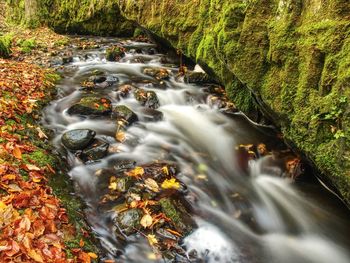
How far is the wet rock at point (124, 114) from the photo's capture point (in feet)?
22.5

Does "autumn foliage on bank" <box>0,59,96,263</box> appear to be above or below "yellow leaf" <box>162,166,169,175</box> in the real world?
above

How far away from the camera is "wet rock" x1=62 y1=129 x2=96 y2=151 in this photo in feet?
18.4

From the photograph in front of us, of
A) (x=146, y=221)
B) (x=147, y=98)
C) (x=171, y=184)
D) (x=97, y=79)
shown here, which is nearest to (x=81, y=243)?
(x=146, y=221)

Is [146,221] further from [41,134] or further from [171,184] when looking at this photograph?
[41,134]

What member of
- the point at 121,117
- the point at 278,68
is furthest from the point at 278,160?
the point at 121,117

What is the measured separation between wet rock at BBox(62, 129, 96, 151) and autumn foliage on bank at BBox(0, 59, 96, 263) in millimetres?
472

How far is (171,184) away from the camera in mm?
4934

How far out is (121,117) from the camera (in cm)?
693

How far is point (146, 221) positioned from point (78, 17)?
15.1 m

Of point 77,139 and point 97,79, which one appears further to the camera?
point 97,79

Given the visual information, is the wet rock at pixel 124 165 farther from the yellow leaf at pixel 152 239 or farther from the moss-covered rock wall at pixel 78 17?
the moss-covered rock wall at pixel 78 17

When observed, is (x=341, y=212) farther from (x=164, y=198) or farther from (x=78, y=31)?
(x=78, y=31)

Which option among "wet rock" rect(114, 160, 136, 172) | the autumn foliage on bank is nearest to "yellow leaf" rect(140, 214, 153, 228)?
the autumn foliage on bank

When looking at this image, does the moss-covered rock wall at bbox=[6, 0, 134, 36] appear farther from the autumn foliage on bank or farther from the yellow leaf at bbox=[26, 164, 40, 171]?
the yellow leaf at bbox=[26, 164, 40, 171]
